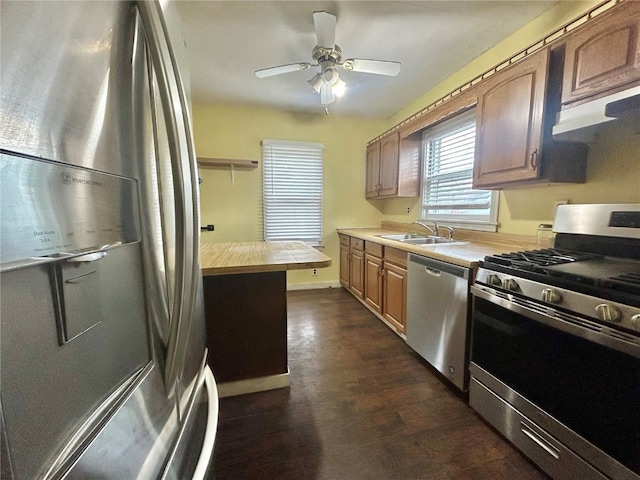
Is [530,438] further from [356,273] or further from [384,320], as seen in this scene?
[356,273]

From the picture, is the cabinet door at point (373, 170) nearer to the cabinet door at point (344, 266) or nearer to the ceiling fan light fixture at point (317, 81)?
the cabinet door at point (344, 266)

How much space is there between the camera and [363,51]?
2.42 metres

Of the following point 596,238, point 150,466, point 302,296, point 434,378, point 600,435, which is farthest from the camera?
point 302,296

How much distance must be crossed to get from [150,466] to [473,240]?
2.71m

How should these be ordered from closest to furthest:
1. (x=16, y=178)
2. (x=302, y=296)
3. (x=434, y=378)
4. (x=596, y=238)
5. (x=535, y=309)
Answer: (x=16, y=178) < (x=535, y=309) < (x=596, y=238) < (x=434, y=378) < (x=302, y=296)

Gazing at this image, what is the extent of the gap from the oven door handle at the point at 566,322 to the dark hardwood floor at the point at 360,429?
74 centimetres

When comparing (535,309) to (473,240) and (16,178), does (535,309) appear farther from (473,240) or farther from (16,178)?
(16,178)

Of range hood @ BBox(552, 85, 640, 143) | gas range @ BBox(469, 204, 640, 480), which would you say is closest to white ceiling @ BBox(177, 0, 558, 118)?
range hood @ BBox(552, 85, 640, 143)

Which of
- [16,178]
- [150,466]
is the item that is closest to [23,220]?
[16,178]

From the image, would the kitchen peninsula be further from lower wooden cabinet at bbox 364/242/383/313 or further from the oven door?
Result: lower wooden cabinet at bbox 364/242/383/313

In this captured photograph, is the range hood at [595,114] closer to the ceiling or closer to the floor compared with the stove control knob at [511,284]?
closer to the ceiling

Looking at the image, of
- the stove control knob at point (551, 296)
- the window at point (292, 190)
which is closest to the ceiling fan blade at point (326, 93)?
the window at point (292, 190)

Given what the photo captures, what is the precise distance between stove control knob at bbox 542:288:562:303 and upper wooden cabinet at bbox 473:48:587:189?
0.79 metres

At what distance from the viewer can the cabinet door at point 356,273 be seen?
3.38 metres
